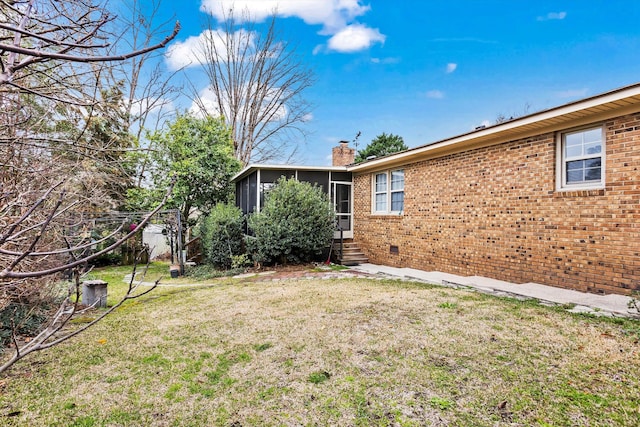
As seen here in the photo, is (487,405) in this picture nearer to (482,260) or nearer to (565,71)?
(482,260)

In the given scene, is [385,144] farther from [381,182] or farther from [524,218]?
[524,218]

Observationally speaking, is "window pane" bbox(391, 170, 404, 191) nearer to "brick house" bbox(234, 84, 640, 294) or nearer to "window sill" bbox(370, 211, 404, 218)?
"brick house" bbox(234, 84, 640, 294)

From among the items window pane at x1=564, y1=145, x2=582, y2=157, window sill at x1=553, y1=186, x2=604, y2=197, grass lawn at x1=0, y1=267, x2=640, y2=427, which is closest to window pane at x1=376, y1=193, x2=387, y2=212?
window sill at x1=553, y1=186, x2=604, y2=197

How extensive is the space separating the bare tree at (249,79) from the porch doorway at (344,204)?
1069 cm

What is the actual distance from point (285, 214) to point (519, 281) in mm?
6180

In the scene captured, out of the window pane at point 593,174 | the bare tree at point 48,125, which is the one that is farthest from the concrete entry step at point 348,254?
the bare tree at point 48,125

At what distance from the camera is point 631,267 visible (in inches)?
214

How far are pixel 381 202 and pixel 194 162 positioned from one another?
7664 mm

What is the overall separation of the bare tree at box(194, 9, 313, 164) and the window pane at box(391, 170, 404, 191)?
13.0 m

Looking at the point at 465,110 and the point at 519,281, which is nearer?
the point at 519,281

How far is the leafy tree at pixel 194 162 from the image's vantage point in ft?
47.3

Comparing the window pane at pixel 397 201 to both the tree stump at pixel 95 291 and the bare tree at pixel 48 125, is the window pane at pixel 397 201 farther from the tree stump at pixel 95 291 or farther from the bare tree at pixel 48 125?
the bare tree at pixel 48 125

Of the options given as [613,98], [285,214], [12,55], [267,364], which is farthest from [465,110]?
[12,55]

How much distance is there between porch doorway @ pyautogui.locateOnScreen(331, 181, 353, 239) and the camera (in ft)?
42.0
